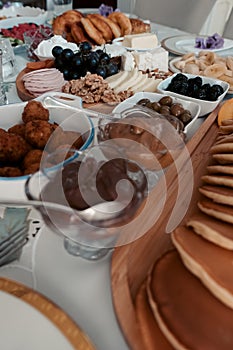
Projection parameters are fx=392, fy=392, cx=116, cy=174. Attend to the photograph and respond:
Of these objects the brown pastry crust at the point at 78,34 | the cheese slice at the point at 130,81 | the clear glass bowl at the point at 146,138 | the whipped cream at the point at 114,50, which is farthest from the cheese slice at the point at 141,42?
the clear glass bowl at the point at 146,138

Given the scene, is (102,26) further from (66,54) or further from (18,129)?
(18,129)

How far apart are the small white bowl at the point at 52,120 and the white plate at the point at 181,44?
76 cm

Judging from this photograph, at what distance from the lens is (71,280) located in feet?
1.77

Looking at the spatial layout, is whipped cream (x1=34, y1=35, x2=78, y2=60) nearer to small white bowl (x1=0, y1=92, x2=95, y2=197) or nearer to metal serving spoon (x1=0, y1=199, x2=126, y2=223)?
small white bowl (x1=0, y1=92, x2=95, y2=197)

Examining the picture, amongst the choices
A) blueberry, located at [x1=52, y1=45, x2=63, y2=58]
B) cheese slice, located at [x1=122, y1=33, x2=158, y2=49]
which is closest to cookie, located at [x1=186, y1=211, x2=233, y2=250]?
blueberry, located at [x1=52, y1=45, x2=63, y2=58]

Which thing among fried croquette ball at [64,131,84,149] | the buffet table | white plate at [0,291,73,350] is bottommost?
the buffet table

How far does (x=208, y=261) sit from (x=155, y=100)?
601 millimetres

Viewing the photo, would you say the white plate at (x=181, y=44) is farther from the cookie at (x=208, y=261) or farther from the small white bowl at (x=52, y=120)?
the cookie at (x=208, y=261)

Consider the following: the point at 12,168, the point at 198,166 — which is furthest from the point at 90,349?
the point at 198,166

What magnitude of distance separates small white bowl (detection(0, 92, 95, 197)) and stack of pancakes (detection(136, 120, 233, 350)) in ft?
0.76

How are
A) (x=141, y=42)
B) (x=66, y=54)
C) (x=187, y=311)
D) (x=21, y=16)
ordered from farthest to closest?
(x=21, y=16)
(x=141, y=42)
(x=66, y=54)
(x=187, y=311)

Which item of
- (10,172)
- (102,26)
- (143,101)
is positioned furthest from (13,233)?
(102,26)

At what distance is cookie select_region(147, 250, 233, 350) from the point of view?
397 mm

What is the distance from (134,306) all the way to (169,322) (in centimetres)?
7
